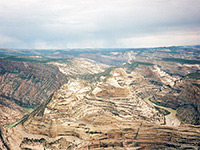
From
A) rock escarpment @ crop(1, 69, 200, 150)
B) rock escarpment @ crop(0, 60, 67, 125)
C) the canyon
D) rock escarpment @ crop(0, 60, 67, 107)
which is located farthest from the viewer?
rock escarpment @ crop(0, 60, 67, 107)

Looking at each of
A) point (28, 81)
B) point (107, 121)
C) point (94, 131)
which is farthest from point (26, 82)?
point (107, 121)

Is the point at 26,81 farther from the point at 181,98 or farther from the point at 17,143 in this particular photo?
the point at 181,98

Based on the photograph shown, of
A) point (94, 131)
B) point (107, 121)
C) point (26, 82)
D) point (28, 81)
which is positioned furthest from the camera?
point (28, 81)

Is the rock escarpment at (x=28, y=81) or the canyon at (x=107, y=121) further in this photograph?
the rock escarpment at (x=28, y=81)

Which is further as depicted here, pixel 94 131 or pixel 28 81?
pixel 28 81

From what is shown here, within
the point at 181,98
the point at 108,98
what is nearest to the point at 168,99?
the point at 181,98

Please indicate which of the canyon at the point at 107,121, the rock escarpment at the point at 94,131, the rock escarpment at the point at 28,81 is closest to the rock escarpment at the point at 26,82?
the rock escarpment at the point at 28,81

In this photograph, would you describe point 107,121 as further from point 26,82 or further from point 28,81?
point 26,82

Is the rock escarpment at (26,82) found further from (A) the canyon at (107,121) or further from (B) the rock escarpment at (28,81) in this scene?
(A) the canyon at (107,121)

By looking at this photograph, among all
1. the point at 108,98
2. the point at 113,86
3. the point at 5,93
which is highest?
the point at 113,86

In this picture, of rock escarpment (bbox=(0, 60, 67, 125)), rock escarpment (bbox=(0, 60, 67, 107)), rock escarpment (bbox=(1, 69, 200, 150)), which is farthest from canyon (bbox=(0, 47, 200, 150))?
rock escarpment (bbox=(0, 60, 67, 107))

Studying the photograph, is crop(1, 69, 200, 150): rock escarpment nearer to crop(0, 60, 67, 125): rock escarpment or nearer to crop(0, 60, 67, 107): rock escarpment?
crop(0, 60, 67, 125): rock escarpment
